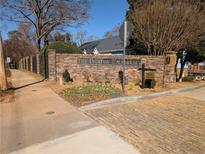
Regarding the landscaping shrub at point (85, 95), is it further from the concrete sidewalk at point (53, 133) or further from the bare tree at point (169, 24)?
the bare tree at point (169, 24)

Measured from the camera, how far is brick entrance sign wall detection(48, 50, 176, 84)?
13.5m

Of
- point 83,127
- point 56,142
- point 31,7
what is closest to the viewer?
point 56,142

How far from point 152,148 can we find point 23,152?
99.5 inches

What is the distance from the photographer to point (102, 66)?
13.9 meters

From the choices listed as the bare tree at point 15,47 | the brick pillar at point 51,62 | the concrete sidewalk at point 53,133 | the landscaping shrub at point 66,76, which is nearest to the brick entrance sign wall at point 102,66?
the brick pillar at point 51,62

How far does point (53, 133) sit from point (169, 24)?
11378 mm

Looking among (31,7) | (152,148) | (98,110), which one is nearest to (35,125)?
(98,110)

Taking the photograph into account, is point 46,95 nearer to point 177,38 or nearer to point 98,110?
point 98,110

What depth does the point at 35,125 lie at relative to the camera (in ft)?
19.2

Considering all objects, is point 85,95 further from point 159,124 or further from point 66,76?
point 66,76

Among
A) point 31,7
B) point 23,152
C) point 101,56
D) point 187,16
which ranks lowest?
point 23,152

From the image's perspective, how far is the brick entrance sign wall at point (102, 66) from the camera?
533 inches

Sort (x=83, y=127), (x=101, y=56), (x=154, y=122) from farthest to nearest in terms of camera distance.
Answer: (x=101, y=56), (x=154, y=122), (x=83, y=127)

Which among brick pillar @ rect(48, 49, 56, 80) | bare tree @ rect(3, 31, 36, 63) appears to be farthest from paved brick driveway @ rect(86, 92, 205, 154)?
bare tree @ rect(3, 31, 36, 63)
